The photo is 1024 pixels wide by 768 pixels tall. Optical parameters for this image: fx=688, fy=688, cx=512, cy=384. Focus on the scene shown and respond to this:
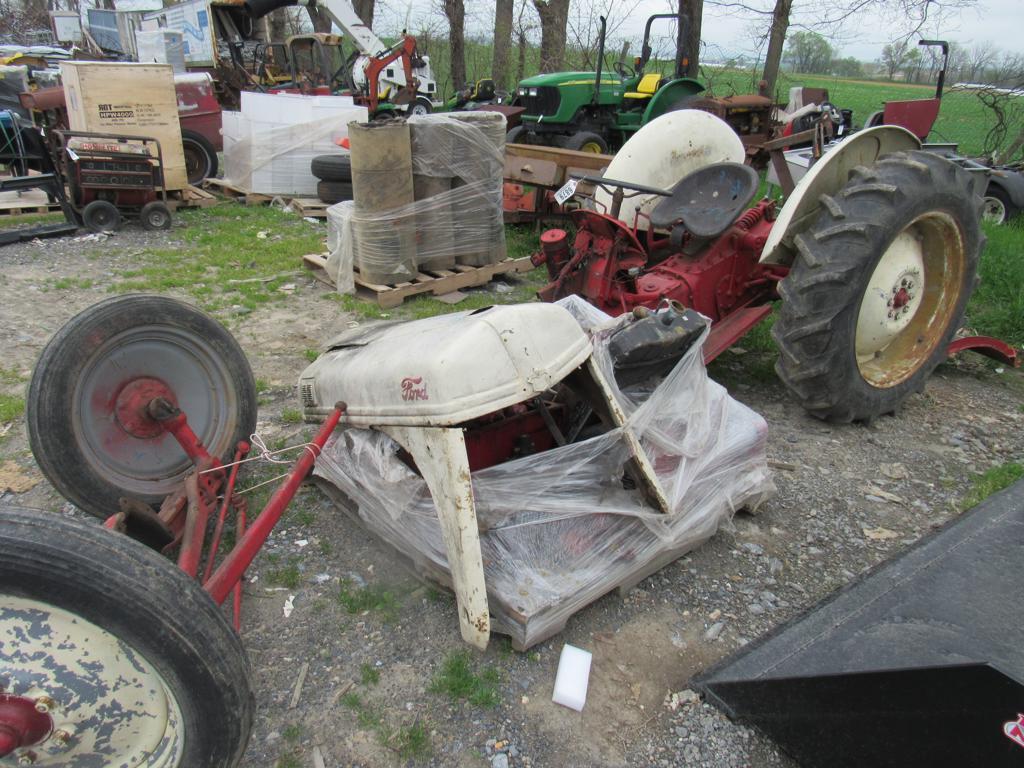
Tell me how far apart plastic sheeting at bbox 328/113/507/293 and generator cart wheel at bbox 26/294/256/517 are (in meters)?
2.70

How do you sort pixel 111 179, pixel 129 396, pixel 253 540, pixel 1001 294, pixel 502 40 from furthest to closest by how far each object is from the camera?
1. pixel 502 40
2. pixel 111 179
3. pixel 1001 294
4. pixel 129 396
5. pixel 253 540

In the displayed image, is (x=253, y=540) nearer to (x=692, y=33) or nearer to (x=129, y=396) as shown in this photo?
(x=129, y=396)

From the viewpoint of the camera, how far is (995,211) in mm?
7250

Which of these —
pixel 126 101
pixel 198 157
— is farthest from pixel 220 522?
pixel 198 157

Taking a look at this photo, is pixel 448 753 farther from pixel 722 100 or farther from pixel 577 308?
pixel 722 100

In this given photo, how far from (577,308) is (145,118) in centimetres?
719

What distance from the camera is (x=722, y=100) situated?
8680mm

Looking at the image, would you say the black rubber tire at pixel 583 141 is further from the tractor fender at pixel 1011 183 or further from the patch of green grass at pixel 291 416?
the patch of green grass at pixel 291 416

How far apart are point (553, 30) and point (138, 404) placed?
12.5m

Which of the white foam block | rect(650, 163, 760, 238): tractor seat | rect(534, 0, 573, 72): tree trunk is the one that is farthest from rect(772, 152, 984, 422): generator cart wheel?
rect(534, 0, 573, 72): tree trunk

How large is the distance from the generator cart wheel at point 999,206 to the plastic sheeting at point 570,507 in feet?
21.6

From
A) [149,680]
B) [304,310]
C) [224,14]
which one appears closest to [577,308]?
[149,680]

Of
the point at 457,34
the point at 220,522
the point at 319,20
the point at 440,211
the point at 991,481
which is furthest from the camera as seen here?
the point at 319,20

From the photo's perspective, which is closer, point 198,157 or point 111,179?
point 111,179
